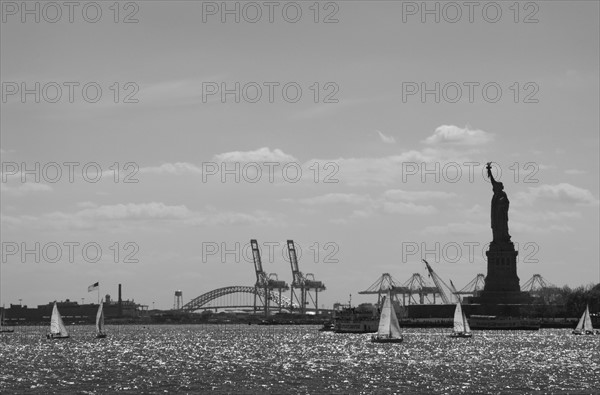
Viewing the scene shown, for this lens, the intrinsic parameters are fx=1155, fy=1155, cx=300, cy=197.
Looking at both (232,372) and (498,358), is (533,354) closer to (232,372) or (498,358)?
(498,358)

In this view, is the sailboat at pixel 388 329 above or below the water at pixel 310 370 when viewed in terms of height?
above

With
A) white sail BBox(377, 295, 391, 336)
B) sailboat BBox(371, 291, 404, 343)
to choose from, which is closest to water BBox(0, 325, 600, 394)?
sailboat BBox(371, 291, 404, 343)

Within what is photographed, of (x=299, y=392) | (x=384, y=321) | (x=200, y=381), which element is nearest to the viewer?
(x=299, y=392)

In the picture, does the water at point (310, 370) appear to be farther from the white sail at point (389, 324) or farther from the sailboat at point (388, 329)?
the white sail at point (389, 324)

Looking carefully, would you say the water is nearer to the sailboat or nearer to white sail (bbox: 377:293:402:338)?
the sailboat

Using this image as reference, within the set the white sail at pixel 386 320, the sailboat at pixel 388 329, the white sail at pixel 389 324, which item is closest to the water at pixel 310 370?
the sailboat at pixel 388 329

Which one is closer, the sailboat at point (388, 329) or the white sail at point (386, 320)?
the sailboat at point (388, 329)

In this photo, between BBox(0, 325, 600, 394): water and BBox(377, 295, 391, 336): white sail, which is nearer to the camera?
BBox(0, 325, 600, 394): water

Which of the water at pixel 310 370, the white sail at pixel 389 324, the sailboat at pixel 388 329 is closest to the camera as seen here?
the water at pixel 310 370

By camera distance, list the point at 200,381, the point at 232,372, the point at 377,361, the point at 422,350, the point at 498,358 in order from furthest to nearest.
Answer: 1. the point at 422,350
2. the point at 498,358
3. the point at 377,361
4. the point at 232,372
5. the point at 200,381

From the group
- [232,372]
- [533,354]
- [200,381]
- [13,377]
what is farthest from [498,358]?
[13,377]

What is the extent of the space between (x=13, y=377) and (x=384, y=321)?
75525mm

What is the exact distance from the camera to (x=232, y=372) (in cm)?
11375

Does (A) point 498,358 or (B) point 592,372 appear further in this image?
(A) point 498,358
